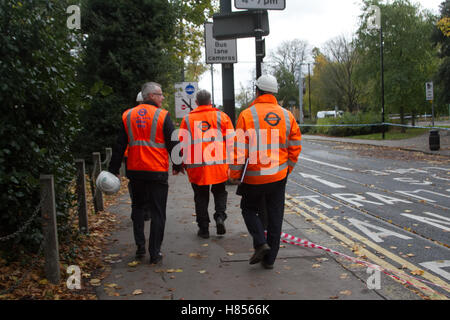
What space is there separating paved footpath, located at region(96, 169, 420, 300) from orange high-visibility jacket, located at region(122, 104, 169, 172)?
1152mm

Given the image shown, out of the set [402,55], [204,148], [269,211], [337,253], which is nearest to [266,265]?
[269,211]

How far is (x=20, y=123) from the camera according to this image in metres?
4.73

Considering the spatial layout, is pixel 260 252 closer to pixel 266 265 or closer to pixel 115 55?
pixel 266 265

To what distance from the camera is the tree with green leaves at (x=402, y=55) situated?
33906 mm

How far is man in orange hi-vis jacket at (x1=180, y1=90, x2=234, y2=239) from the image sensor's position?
6.64 m

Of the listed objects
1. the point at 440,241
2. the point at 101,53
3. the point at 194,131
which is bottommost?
the point at 440,241

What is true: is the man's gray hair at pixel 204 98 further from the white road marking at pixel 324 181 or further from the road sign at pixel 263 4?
the white road marking at pixel 324 181

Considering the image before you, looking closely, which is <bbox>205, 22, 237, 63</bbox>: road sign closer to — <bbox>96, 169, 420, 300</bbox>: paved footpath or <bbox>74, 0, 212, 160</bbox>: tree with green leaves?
<bbox>74, 0, 212, 160</bbox>: tree with green leaves

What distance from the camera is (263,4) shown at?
8078mm

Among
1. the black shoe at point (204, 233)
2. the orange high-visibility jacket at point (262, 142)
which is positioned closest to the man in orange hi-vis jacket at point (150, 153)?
the orange high-visibility jacket at point (262, 142)

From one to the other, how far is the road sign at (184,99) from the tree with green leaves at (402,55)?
829 inches
